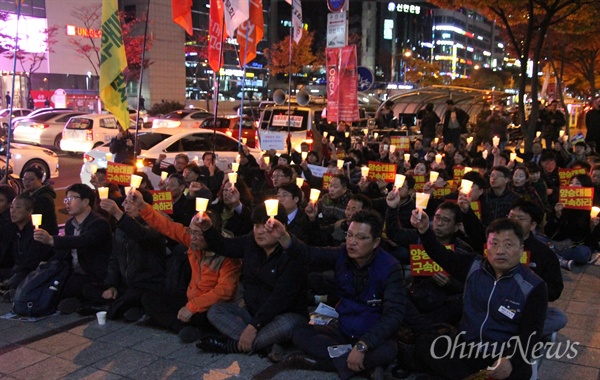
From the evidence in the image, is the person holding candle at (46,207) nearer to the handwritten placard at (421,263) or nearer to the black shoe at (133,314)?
the black shoe at (133,314)

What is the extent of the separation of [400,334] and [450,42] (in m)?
109

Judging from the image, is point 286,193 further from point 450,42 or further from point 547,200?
point 450,42

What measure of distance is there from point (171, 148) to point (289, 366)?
8265mm

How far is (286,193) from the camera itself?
234 inches

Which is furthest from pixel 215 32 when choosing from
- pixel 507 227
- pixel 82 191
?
pixel 507 227

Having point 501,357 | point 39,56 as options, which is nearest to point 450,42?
point 39,56

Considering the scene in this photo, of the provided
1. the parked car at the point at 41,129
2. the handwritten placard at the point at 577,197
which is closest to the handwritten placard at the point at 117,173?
the handwritten placard at the point at 577,197

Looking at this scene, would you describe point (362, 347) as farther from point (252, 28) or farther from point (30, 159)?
point (30, 159)

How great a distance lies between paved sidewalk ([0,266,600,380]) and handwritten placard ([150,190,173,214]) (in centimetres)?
139

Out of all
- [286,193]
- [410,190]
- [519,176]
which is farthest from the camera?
[519,176]

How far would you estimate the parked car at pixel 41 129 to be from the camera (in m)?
22.3

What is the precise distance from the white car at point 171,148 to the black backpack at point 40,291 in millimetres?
5467

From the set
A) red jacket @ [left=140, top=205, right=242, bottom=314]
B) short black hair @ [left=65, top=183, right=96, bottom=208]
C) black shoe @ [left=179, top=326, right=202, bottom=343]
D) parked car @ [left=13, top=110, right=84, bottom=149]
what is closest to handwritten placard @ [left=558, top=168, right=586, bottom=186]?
red jacket @ [left=140, top=205, right=242, bottom=314]

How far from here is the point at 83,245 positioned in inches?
228
